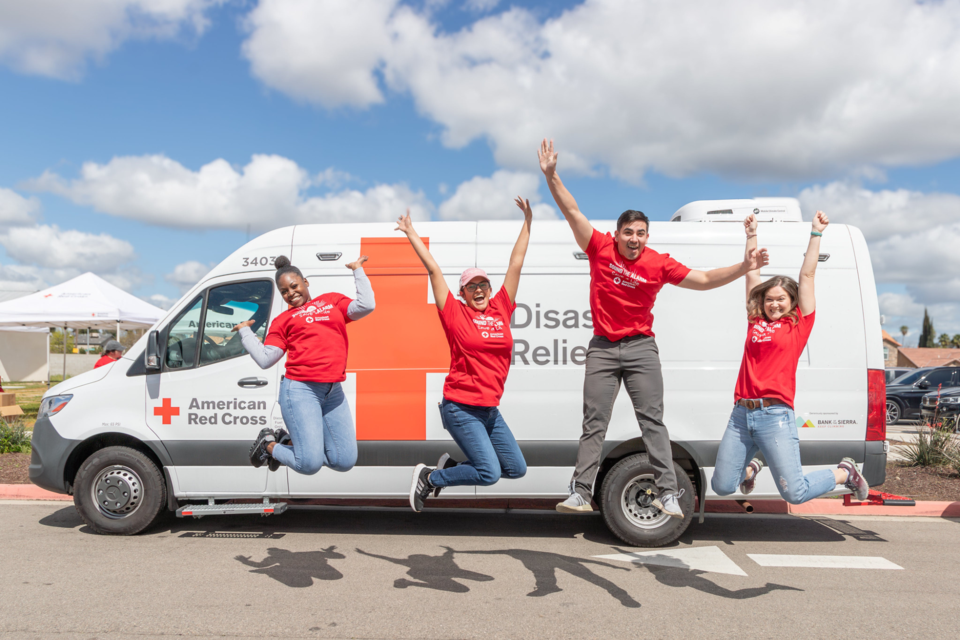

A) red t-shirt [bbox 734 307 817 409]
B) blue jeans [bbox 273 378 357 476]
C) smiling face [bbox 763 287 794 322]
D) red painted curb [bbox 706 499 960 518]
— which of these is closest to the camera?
red t-shirt [bbox 734 307 817 409]

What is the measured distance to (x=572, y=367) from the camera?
20.0 feet

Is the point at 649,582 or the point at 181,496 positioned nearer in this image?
the point at 649,582

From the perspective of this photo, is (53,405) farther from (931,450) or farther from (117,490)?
(931,450)

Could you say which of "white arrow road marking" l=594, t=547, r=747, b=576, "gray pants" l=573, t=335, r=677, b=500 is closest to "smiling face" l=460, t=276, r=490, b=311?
"gray pants" l=573, t=335, r=677, b=500

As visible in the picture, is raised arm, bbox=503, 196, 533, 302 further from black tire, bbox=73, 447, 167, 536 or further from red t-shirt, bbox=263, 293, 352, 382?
black tire, bbox=73, 447, 167, 536

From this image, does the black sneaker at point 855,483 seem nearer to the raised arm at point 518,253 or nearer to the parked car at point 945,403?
the raised arm at point 518,253

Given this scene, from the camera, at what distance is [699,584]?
5.06m

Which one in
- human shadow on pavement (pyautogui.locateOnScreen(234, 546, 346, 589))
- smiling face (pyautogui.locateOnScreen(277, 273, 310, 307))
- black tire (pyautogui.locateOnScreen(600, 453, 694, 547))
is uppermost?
smiling face (pyautogui.locateOnScreen(277, 273, 310, 307))

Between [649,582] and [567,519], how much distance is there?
7.48 ft

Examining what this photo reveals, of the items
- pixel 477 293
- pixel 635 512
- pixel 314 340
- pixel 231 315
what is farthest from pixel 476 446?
pixel 231 315

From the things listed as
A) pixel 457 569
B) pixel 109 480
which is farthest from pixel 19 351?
pixel 457 569

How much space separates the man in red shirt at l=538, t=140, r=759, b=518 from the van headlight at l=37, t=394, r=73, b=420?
15.7 feet

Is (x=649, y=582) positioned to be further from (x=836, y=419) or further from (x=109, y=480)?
(x=109, y=480)

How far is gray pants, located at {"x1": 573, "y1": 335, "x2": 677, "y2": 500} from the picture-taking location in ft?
14.2
